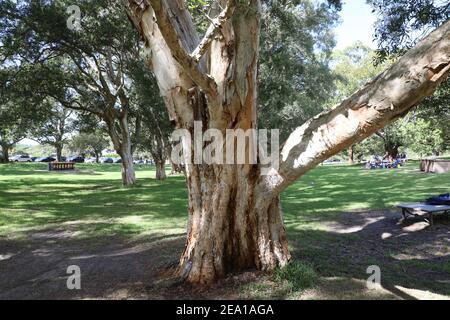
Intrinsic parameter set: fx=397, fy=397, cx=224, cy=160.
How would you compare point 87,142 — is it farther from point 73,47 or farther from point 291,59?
point 291,59

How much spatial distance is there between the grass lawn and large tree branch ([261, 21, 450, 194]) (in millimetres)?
1488

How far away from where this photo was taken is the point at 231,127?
211 inches

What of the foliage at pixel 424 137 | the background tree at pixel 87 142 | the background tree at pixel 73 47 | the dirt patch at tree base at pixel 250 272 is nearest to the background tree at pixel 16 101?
the background tree at pixel 73 47

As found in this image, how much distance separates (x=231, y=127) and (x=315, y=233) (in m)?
4.70

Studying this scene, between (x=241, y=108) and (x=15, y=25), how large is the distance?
50.4ft

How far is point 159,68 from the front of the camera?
223 inches

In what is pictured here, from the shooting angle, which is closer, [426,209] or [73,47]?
[426,209]

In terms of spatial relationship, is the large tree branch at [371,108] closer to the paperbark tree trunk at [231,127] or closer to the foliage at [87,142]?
the paperbark tree trunk at [231,127]

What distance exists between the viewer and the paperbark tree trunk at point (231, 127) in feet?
16.1

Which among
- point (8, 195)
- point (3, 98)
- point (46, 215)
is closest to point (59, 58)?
point (3, 98)

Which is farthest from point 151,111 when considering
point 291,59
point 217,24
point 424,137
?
point 424,137

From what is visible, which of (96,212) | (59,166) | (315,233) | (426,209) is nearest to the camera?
(315,233)

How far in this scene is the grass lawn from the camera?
537 centimetres

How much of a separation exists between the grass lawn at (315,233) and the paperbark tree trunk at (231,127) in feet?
1.68
